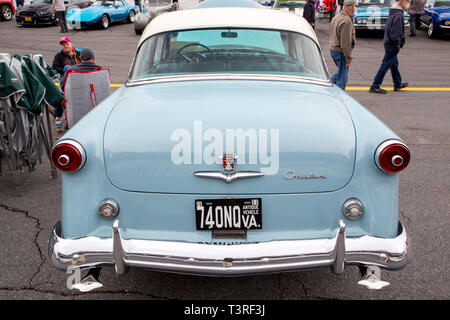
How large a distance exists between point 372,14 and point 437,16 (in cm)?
244

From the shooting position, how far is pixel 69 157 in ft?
8.54

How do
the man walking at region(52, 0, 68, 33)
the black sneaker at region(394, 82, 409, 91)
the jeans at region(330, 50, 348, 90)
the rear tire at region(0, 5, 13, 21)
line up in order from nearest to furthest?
1. the jeans at region(330, 50, 348, 90)
2. the black sneaker at region(394, 82, 409, 91)
3. the man walking at region(52, 0, 68, 33)
4. the rear tire at region(0, 5, 13, 21)

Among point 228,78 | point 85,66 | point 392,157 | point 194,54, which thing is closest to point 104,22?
point 85,66

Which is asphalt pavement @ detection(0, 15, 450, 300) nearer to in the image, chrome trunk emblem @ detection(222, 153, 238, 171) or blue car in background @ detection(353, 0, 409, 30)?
chrome trunk emblem @ detection(222, 153, 238, 171)

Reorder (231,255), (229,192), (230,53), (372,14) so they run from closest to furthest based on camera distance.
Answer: (231,255), (229,192), (230,53), (372,14)

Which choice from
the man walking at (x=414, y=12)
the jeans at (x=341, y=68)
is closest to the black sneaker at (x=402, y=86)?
the jeans at (x=341, y=68)

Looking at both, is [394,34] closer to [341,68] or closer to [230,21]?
[341,68]

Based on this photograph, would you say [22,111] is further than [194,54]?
Yes

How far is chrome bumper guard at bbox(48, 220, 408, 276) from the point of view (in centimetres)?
245

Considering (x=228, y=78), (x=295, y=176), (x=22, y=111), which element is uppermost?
(x=228, y=78)

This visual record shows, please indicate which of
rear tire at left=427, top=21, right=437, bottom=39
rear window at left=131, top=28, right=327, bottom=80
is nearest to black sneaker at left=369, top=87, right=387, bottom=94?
rear window at left=131, top=28, right=327, bottom=80

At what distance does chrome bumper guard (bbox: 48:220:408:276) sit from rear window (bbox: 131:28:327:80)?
63.0 inches

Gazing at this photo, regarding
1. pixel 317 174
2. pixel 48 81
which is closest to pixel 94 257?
pixel 317 174

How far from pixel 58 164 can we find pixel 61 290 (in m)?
1.09
